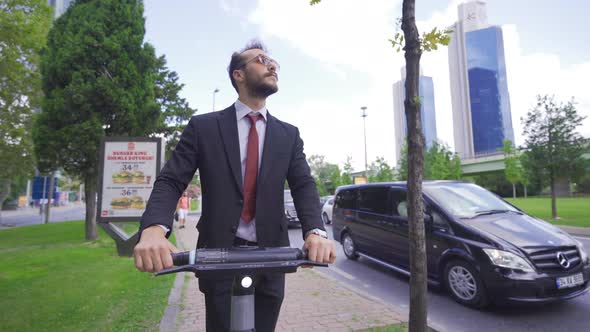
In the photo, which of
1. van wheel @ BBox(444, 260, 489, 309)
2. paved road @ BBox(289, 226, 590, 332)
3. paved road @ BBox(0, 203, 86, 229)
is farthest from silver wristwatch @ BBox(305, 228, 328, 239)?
paved road @ BBox(0, 203, 86, 229)

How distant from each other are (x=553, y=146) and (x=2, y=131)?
80.7ft

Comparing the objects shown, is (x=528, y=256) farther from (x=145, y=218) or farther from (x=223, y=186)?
(x=145, y=218)

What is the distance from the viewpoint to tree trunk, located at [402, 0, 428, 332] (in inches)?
105

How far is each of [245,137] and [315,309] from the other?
3332mm

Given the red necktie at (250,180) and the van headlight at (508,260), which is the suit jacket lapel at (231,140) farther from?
the van headlight at (508,260)

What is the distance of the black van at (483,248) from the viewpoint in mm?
3963

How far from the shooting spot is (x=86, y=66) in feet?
32.6

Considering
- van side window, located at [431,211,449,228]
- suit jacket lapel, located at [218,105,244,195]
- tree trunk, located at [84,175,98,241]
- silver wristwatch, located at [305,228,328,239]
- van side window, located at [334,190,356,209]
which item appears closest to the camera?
silver wristwatch, located at [305,228,328,239]

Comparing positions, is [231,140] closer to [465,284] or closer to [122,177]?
[465,284]

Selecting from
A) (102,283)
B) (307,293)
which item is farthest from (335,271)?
(102,283)

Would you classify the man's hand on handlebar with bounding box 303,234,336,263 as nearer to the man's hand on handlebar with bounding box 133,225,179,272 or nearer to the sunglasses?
the man's hand on handlebar with bounding box 133,225,179,272

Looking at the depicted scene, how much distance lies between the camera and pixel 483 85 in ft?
314

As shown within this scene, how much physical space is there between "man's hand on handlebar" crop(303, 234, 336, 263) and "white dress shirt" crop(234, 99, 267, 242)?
1.31 ft

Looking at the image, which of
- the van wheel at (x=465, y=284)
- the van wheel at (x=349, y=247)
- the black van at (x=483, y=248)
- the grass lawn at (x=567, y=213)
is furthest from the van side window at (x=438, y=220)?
the grass lawn at (x=567, y=213)
